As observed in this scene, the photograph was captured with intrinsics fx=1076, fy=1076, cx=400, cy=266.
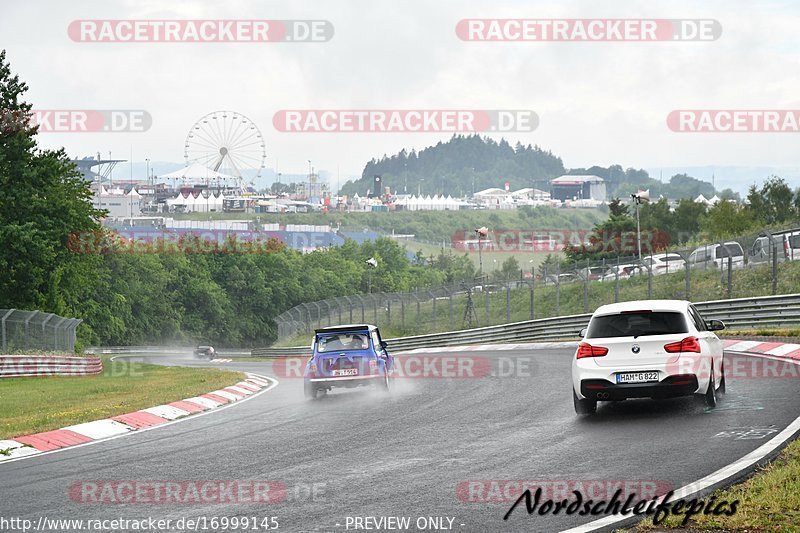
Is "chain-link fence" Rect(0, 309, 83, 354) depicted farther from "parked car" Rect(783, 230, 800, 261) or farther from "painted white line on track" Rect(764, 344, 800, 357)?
"parked car" Rect(783, 230, 800, 261)

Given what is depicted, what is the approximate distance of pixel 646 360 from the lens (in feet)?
42.4

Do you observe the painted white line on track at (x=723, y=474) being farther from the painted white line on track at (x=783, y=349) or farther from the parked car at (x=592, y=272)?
the parked car at (x=592, y=272)

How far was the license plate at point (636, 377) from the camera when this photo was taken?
12875 mm

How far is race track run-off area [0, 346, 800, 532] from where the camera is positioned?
7.98 meters

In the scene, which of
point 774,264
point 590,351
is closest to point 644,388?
point 590,351

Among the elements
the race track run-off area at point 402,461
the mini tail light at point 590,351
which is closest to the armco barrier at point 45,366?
the race track run-off area at point 402,461

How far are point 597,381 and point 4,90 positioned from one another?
136 ft

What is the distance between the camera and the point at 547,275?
3812 centimetres

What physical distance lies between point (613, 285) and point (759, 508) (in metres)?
37.7


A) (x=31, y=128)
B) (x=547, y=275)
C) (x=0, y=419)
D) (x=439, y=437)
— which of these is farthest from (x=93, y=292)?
(x=439, y=437)

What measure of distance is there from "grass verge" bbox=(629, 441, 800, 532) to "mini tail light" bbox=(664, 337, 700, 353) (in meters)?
4.54

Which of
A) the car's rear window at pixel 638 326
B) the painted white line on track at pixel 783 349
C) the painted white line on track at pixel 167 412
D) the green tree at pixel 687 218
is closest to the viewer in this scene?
the car's rear window at pixel 638 326

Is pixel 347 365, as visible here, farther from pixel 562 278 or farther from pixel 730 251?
pixel 562 278

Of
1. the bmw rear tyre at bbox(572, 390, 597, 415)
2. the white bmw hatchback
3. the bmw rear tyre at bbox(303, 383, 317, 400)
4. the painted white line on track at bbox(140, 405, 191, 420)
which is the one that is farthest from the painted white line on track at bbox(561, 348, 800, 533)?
the bmw rear tyre at bbox(303, 383, 317, 400)
